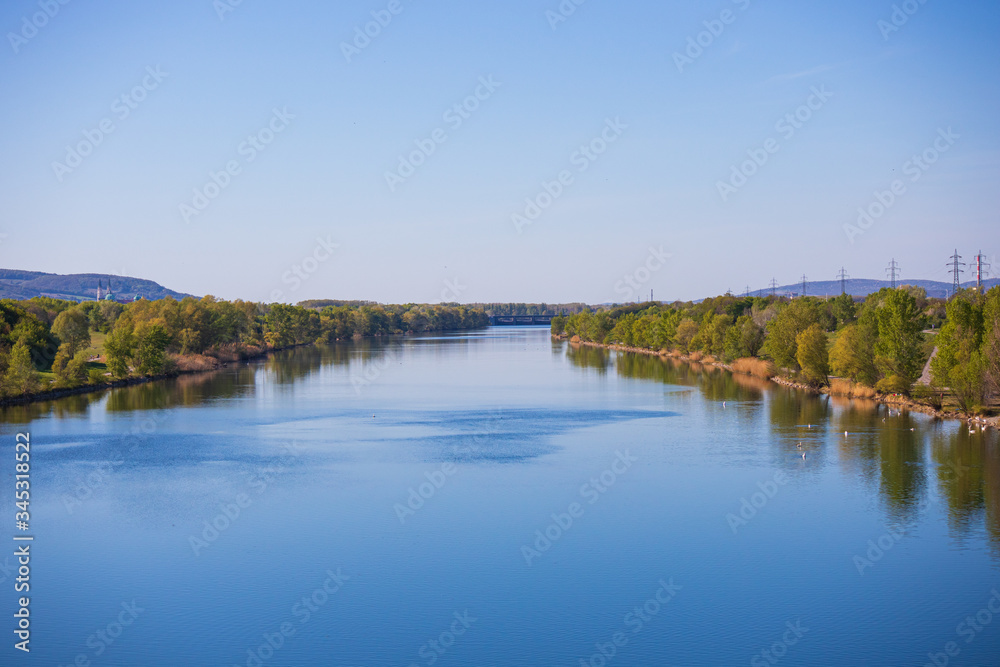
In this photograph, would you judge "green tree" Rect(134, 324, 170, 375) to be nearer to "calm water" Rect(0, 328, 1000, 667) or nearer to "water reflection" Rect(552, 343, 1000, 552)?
"calm water" Rect(0, 328, 1000, 667)

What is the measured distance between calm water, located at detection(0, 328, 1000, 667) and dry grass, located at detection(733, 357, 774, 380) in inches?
735

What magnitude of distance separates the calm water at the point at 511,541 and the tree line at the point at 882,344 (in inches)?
110

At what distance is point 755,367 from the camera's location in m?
59.0

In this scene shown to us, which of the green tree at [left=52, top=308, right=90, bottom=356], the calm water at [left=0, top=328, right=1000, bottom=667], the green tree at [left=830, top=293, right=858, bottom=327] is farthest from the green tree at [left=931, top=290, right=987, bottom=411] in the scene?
the green tree at [left=52, top=308, right=90, bottom=356]

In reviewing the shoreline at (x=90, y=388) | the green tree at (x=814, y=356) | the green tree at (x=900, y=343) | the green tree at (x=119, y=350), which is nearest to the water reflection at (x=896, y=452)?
the green tree at (x=814, y=356)

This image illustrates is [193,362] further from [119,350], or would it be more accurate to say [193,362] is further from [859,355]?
[859,355]

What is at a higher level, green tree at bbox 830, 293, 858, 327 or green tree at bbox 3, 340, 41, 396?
green tree at bbox 830, 293, 858, 327

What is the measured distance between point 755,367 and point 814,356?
1250cm

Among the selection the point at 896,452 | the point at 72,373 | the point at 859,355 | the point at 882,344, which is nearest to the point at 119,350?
the point at 72,373

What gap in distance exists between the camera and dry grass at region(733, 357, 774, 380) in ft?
185

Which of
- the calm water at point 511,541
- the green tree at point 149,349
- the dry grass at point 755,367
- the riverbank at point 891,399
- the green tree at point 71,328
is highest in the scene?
the green tree at point 71,328

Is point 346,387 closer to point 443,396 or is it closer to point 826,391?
point 443,396

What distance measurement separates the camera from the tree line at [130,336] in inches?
1858

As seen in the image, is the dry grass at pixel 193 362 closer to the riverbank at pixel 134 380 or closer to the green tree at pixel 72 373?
the riverbank at pixel 134 380
